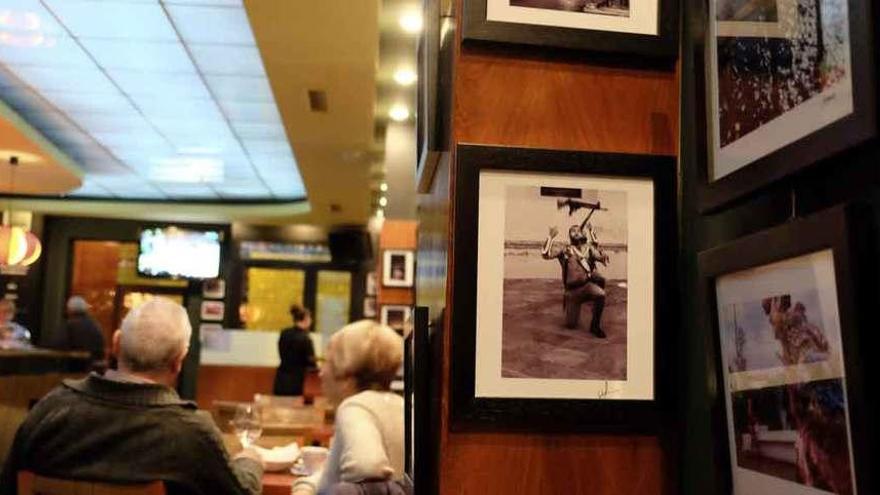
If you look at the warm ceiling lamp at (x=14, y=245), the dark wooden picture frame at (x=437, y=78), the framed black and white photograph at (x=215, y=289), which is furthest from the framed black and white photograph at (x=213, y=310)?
the dark wooden picture frame at (x=437, y=78)

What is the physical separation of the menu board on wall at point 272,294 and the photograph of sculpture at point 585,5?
11.9 m

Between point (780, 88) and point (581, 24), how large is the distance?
16.2 inches

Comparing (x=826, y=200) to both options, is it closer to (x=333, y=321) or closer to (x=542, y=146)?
(x=542, y=146)

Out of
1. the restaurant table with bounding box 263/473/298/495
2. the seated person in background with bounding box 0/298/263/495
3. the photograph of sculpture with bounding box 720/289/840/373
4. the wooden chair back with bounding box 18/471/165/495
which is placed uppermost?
the photograph of sculpture with bounding box 720/289/840/373

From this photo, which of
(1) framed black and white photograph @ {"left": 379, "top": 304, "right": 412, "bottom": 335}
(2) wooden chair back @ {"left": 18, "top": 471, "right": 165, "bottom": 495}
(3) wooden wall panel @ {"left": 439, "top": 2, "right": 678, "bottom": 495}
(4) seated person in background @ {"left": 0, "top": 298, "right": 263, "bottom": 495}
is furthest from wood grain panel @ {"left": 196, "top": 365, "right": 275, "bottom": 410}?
(3) wooden wall panel @ {"left": 439, "top": 2, "right": 678, "bottom": 495}

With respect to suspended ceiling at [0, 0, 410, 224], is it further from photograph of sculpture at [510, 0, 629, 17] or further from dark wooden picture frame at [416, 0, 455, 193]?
photograph of sculpture at [510, 0, 629, 17]

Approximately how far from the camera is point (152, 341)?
240cm

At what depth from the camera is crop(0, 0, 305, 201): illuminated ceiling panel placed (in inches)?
205

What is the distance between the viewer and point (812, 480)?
2.81 feet

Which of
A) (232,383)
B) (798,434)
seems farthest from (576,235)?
(232,383)

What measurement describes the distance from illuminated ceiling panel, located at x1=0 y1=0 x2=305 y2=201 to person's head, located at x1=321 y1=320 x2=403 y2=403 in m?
2.89

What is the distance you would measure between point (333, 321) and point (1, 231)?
5.49 m

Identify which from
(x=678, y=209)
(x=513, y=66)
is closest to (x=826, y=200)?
(x=678, y=209)

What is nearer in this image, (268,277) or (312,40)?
(312,40)
